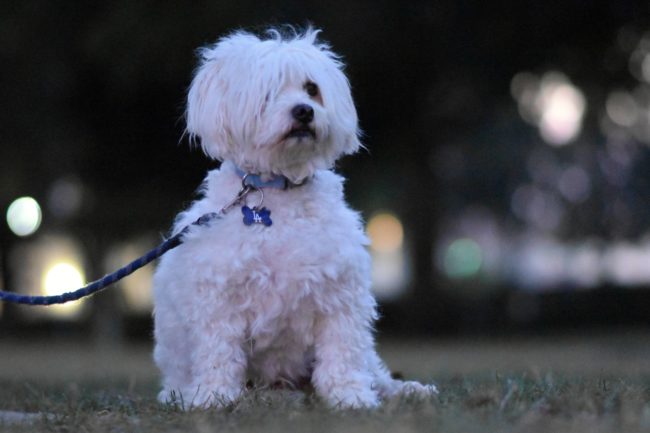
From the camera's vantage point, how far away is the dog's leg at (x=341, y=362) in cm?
581

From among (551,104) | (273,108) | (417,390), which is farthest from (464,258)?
(273,108)

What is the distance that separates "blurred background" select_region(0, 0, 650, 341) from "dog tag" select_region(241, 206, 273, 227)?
430 cm

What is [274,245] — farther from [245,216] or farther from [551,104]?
[551,104]

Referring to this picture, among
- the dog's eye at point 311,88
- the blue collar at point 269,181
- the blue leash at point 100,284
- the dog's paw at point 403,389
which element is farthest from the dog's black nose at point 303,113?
the dog's paw at point 403,389

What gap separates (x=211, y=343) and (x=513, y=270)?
107ft

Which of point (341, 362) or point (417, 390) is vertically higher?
point (341, 362)

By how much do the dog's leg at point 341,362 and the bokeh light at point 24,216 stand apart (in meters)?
15.1

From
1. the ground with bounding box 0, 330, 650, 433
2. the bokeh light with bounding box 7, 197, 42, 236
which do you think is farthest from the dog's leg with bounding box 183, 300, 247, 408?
the bokeh light with bounding box 7, 197, 42, 236

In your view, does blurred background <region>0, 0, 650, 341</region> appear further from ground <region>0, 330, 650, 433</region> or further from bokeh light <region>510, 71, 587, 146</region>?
ground <region>0, 330, 650, 433</region>

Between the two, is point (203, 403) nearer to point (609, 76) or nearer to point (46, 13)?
point (46, 13)

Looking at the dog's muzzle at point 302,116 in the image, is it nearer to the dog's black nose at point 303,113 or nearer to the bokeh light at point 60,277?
the dog's black nose at point 303,113

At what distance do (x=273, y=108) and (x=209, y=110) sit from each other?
16.4 inches

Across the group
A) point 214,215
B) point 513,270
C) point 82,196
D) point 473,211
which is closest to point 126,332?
point 82,196

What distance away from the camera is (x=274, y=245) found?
5.75m
